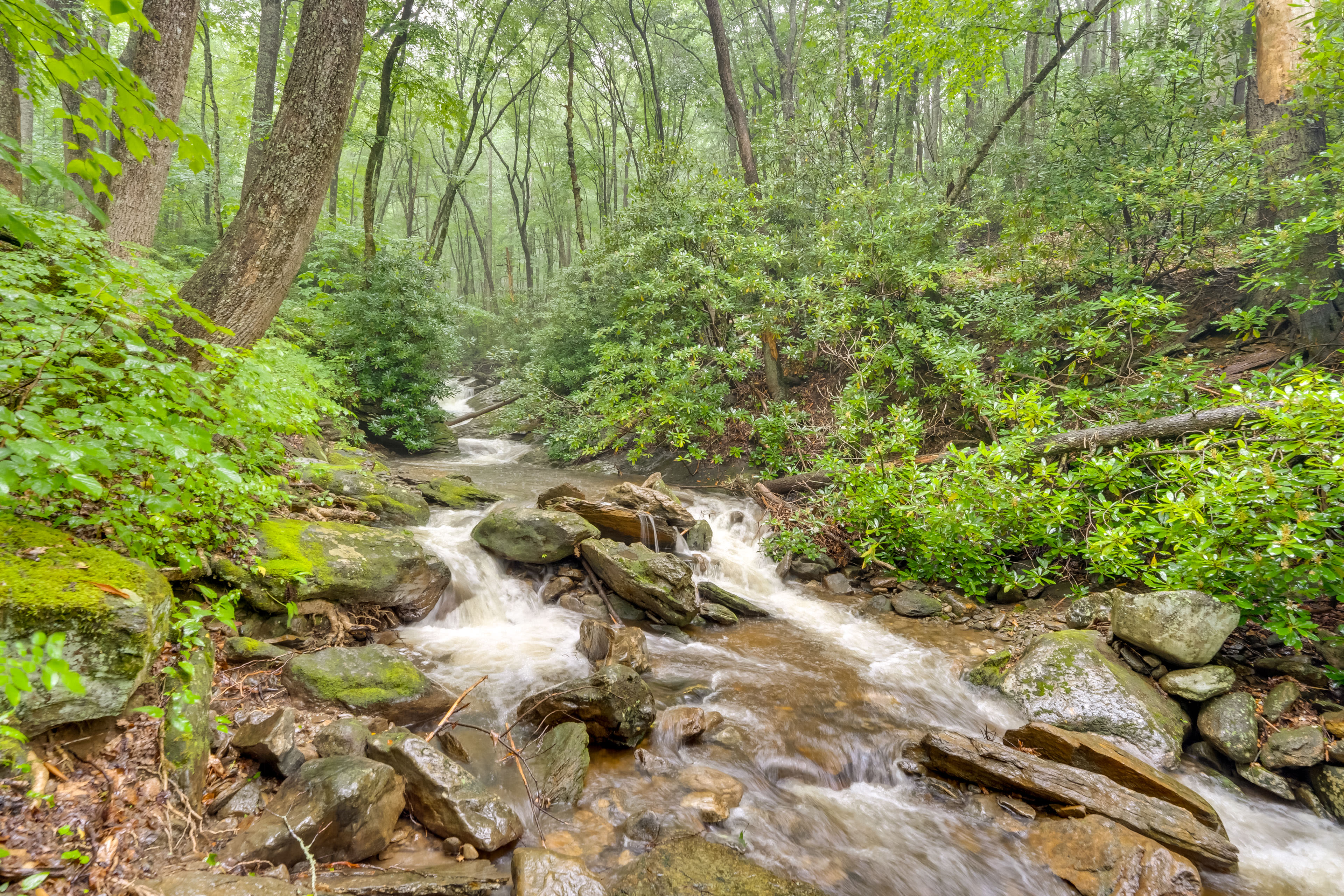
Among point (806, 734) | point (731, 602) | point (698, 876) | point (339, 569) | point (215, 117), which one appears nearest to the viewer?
point (698, 876)

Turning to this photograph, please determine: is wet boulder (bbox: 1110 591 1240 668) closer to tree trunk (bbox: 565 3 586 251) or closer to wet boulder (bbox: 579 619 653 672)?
wet boulder (bbox: 579 619 653 672)

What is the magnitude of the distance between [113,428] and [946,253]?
1196cm

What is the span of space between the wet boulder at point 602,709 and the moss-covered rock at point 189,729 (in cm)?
212

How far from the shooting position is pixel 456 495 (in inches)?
387

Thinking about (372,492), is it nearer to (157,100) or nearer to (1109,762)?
(157,100)

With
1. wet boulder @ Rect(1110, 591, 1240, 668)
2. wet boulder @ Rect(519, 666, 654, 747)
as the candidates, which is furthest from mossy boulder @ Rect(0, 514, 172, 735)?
wet boulder @ Rect(1110, 591, 1240, 668)

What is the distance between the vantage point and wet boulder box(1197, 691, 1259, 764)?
13.2 feet

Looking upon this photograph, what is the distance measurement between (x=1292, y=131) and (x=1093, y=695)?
29.1ft

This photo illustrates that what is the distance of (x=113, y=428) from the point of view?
2.47m

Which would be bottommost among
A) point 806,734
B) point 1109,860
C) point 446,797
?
point 806,734

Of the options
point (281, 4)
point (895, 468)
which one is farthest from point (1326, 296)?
point (281, 4)

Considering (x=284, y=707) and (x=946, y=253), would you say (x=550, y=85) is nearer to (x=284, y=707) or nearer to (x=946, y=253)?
(x=946, y=253)

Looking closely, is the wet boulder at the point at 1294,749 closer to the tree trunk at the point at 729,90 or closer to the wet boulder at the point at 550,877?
the wet boulder at the point at 550,877

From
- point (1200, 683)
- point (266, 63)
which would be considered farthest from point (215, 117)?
point (1200, 683)
